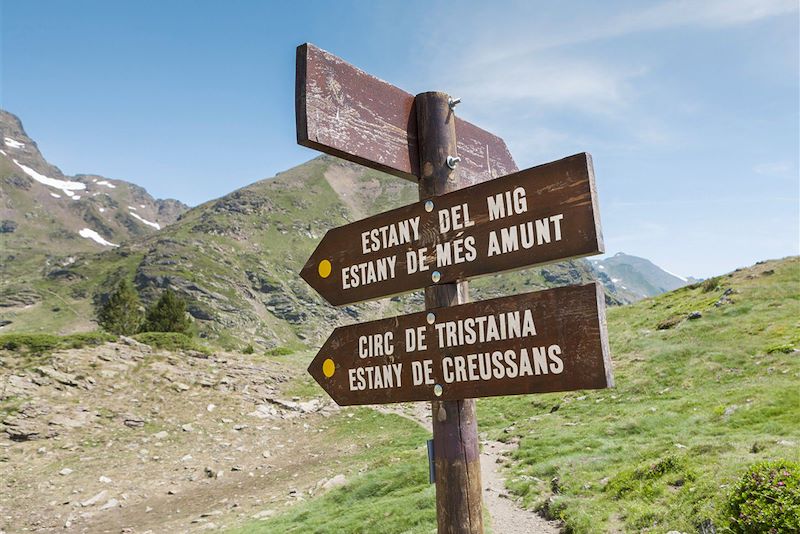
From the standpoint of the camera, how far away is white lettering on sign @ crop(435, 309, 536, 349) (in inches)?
143

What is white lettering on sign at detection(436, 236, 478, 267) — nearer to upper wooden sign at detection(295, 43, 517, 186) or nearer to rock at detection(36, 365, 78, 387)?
upper wooden sign at detection(295, 43, 517, 186)

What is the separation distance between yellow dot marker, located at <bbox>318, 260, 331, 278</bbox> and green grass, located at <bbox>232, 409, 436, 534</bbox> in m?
7.95

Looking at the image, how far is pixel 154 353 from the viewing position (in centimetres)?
3144

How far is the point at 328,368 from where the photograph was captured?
4.70m

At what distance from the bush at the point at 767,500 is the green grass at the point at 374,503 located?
19.3 ft

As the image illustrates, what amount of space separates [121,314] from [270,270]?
422 feet

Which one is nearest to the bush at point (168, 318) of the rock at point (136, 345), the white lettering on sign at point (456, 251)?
the rock at point (136, 345)

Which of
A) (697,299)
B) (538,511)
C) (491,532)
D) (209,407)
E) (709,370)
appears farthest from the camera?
(697,299)

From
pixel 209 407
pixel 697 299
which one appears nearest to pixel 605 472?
pixel 209 407

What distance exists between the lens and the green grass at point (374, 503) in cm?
1187

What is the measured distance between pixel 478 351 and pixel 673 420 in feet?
49.9

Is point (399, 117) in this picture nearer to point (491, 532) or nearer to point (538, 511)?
point (491, 532)

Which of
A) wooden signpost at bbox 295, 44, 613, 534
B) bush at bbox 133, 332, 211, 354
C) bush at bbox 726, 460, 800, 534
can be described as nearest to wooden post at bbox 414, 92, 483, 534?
wooden signpost at bbox 295, 44, 613, 534

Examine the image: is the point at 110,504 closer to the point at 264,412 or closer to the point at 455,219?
the point at 264,412
